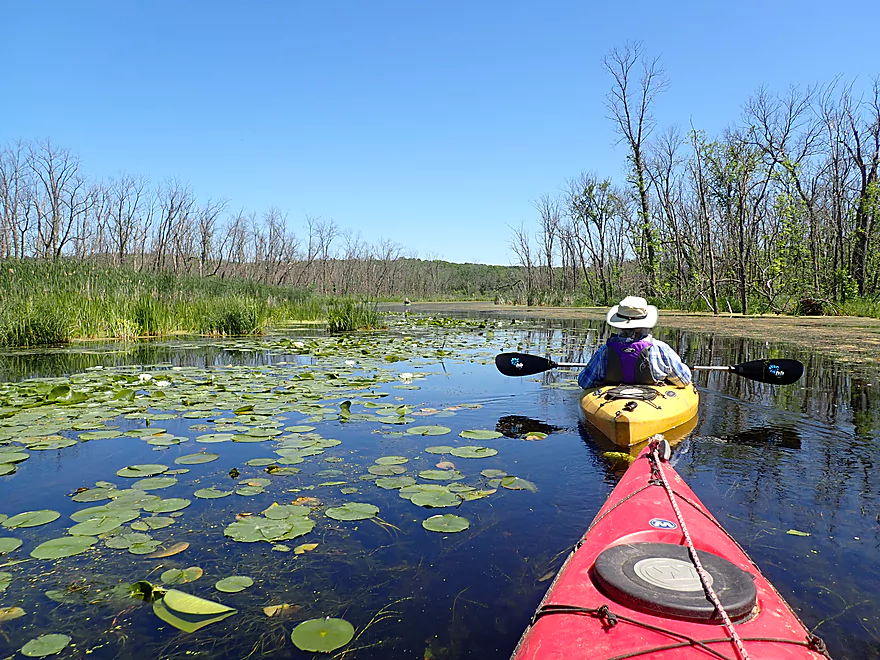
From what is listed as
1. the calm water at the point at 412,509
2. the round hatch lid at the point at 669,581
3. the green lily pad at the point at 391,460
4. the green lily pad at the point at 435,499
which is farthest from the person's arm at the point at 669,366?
the round hatch lid at the point at 669,581

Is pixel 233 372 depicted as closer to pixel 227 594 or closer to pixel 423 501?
pixel 423 501

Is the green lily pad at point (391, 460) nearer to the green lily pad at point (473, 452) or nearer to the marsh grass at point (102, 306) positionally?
the green lily pad at point (473, 452)

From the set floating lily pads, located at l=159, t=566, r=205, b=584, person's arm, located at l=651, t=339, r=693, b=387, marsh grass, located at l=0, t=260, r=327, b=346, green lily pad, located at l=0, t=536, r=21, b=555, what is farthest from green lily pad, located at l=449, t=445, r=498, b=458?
marsh grass, located at l=0, t=260, r=327, b=346

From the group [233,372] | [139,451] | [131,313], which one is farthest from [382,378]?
[131,313]

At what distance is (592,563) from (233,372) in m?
7.01

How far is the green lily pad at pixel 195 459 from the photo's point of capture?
13.6 ft

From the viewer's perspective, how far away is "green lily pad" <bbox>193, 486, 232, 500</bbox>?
3498mm

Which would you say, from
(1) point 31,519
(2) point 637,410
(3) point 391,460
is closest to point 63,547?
(1) point 31,519

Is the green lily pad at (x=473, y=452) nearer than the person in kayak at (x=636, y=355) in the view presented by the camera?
Yes

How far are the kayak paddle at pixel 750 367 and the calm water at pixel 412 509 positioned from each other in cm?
29

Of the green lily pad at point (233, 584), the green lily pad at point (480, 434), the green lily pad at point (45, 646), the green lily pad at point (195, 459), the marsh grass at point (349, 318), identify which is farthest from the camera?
the marsh grass at point (349, 318)

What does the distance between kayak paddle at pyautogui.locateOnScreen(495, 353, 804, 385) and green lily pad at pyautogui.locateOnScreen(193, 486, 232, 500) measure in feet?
12.8

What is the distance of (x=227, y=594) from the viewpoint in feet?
7.93

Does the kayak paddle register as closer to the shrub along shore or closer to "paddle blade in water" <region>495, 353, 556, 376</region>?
"paddle blade in water" <region>495, 353, 556, 376</region>
